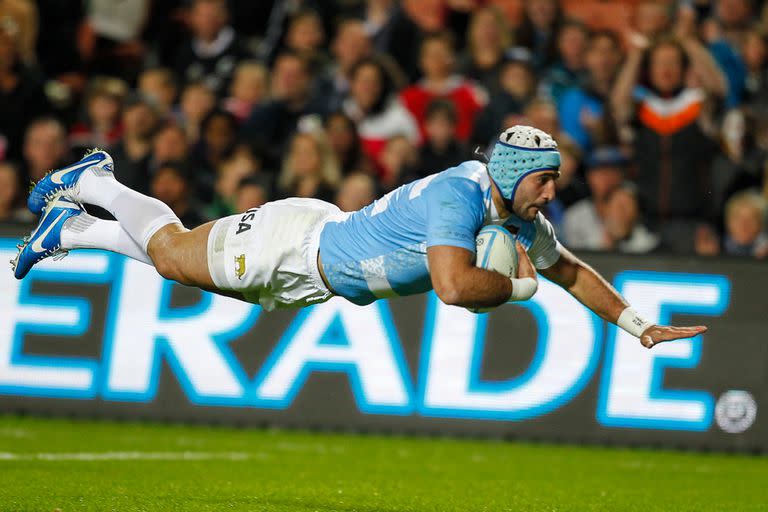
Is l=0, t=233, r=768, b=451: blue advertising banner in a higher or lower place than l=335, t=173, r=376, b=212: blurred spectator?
A: lower

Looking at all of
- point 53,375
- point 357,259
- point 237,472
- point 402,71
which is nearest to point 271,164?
point 402,71

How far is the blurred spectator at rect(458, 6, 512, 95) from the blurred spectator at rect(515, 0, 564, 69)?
1.62 ft

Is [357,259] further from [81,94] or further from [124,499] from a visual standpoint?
[81,94]

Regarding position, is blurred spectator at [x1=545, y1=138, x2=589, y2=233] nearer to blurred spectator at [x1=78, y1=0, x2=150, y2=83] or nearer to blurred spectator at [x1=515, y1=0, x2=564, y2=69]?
blurred spectator at [x1=515, y1=0, x2=564, y2=69]

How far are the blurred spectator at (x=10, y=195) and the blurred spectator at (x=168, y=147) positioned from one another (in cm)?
143

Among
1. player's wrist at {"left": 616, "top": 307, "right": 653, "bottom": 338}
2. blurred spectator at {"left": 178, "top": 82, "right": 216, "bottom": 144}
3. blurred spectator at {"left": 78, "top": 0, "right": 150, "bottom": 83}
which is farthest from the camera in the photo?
blurred spectator at {"left": 78, "top": 0, "right": 150, "bottom": 83}

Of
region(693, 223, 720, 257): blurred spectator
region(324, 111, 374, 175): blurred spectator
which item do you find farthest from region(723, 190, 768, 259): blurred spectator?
region(324, 111, 374, 175): blurred spectator

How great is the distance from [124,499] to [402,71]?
340 inches

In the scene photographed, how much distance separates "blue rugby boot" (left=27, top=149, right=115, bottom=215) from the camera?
27.7 ft

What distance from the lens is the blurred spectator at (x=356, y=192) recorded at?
12359 mm

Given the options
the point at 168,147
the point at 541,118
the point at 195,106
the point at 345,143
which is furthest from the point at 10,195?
the point at 541,118

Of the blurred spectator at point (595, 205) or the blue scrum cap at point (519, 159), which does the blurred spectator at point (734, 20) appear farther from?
the blue scrum cap at point (519, 159)

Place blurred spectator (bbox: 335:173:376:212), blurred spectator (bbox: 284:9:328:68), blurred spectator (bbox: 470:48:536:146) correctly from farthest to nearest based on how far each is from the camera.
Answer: blurred spectator (bbox: 284:9:328:68)
blurred spectator (bbox: 470:48:536:146)
blurred spectator (bbox: 335:173:376:212)

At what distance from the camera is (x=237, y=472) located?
9.11 meters
